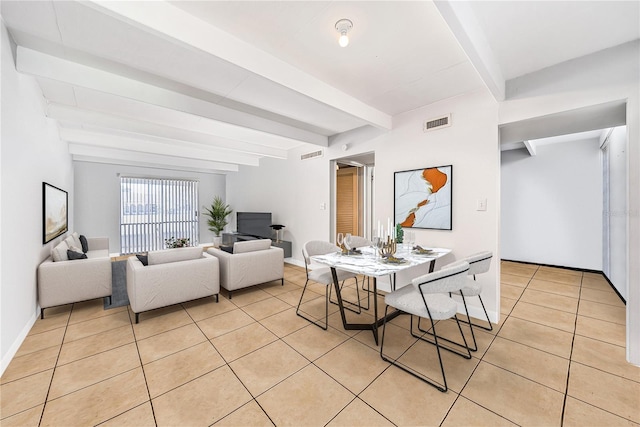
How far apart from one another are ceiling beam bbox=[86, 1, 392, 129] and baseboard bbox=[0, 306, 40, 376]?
262 cm

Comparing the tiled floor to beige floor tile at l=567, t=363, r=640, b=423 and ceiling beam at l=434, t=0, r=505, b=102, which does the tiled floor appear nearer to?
beige floor tile at l=567, t=363, r=640, b=423

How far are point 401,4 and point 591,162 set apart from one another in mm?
5349

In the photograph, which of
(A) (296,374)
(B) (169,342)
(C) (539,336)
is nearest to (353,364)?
(A) (296,374)

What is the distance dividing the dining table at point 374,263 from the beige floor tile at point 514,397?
0.82 meters

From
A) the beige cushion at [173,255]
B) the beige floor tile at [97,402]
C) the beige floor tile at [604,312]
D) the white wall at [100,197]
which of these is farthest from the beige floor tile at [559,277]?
the white wall at [100,197]

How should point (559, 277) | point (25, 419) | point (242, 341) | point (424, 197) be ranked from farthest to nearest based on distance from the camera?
point (559, 277) → point (424, 197) → point (242, 341) → point (25, 419)

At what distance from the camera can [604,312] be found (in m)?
2.94

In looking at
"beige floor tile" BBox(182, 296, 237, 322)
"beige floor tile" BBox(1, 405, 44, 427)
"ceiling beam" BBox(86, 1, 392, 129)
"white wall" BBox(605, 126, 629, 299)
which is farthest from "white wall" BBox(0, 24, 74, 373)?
"white wall" BBox(605, 126, 629, 299)

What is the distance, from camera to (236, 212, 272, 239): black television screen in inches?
238

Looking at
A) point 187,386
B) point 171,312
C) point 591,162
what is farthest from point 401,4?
point 591,162

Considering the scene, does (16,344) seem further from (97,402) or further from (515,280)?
(515,280)

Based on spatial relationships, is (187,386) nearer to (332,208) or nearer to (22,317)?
(22,317)

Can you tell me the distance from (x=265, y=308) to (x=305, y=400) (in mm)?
1565

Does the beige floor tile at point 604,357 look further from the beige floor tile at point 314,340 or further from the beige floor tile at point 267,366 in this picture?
the beige floor tile at point 267,366
